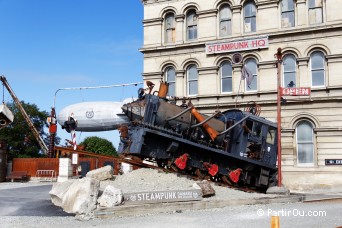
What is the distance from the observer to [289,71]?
24078 millimetres

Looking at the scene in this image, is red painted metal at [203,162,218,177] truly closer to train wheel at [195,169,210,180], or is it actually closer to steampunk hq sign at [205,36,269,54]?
train wheel at [195,169,210,180]

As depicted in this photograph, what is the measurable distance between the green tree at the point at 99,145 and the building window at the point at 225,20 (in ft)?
150

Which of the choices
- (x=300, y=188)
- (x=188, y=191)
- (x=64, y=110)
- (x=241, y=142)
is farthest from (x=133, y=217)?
(x=64, y=110)

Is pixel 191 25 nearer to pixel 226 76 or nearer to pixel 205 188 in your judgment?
pixel 226 76

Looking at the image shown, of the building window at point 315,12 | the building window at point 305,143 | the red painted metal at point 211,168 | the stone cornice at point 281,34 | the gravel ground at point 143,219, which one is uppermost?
the building window at point 315,12

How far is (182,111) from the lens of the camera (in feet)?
58.0

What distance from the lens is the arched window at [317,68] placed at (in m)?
23.2

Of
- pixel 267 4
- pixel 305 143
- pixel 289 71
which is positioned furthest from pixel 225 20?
pixel 305 143

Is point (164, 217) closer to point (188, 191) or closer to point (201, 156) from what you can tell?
point (188, 191)

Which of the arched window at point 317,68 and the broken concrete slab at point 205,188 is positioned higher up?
the arched window at point 317,68

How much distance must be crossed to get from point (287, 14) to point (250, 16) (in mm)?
2359

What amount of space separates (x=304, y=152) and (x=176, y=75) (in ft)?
31.8

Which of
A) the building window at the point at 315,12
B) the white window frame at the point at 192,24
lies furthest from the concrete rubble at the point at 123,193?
the white window frame at the point at 192,24

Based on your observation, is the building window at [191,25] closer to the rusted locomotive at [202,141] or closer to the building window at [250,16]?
the building window at [250,16]
